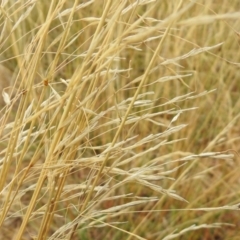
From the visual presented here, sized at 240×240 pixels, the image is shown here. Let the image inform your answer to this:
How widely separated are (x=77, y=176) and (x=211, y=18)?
3.98 feet

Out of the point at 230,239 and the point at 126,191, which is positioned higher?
the point at 126,191

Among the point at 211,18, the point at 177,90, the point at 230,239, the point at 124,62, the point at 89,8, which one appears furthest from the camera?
the point at 89,8

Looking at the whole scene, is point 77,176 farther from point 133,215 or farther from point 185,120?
point 185,120

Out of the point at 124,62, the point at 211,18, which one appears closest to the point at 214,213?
the point at 124,62

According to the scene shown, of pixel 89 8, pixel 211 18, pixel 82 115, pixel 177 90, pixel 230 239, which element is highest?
pixel 211 18

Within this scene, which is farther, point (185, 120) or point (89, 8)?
point (89, 8)

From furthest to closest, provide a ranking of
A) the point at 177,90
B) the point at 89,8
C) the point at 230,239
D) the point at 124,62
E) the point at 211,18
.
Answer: the point at 89,8 → the point at 124,62 → the point at 177,90 → the point at 230,239 → the point at 211,18

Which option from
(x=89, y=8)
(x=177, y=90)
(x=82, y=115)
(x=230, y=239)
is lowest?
(x=230, y=239)

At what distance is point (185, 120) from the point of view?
1677 mm

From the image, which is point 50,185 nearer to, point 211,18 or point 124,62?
point 211,18

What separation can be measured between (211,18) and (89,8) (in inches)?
61.3

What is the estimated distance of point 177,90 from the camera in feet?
5.50

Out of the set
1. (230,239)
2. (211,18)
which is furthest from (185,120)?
(211,18)

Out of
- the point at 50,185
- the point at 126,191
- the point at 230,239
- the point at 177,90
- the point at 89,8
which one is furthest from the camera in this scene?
the point at 89,8
